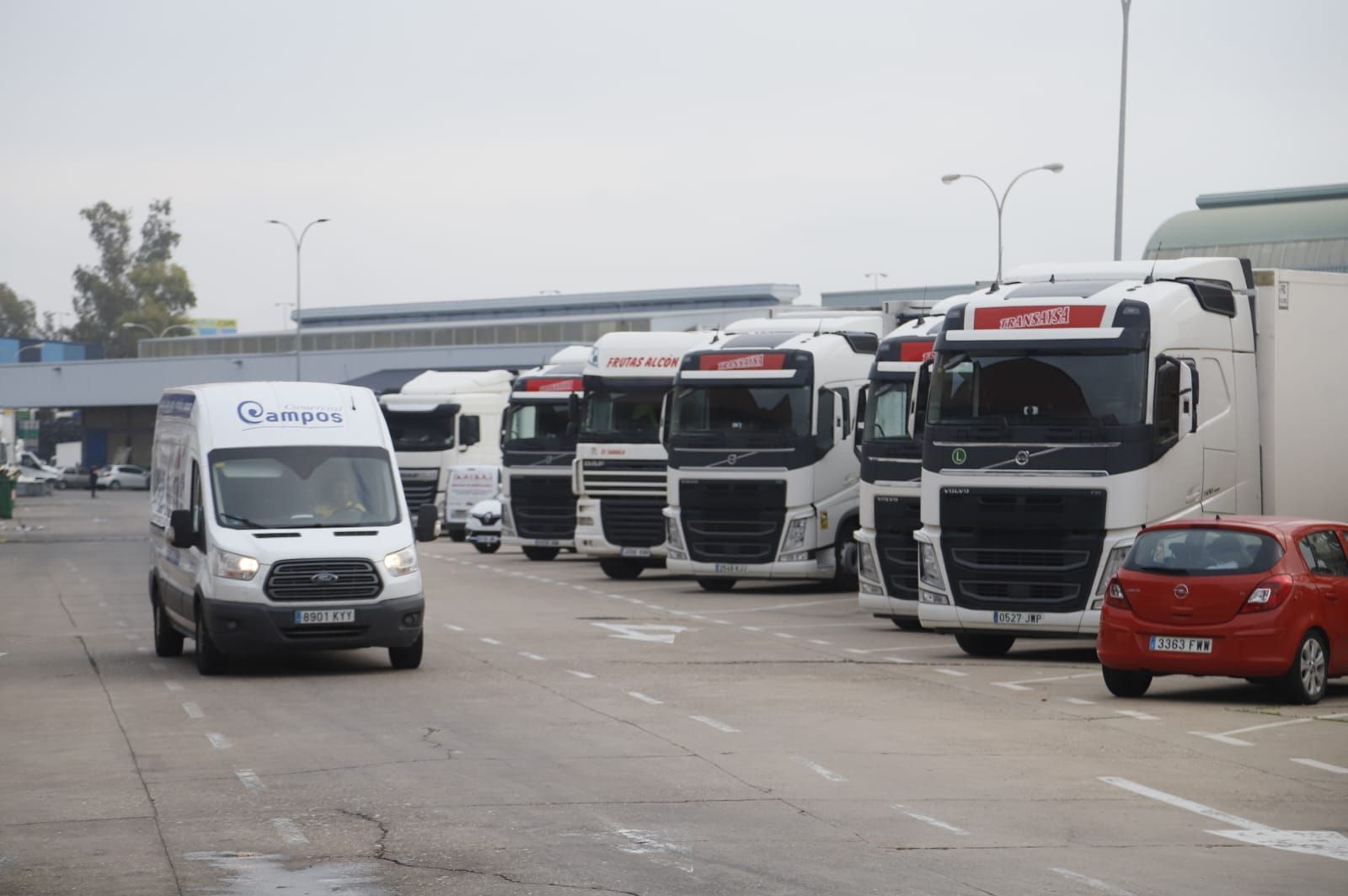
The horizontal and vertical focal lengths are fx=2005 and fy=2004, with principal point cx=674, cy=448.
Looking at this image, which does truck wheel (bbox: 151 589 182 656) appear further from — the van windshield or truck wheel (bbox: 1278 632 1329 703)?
truck wheel (bbox: 1278 632 1329 703)

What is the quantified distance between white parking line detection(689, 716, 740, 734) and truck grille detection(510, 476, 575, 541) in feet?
73.8

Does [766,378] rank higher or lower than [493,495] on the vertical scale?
higher

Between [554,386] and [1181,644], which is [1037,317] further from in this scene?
[554,386]

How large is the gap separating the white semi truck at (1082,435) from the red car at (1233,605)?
2510mm

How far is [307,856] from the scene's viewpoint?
945 centimetres

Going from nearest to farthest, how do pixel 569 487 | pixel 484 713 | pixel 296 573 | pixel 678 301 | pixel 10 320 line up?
pixel 484 713 < pixel 296 573 < pixel 569 487 < pixel 678 301 < pixel 10 320

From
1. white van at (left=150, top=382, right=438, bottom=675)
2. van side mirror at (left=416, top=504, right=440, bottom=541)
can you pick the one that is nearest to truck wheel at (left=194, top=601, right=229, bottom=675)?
white van at (left=150, top=382, right=438, bottom=675)

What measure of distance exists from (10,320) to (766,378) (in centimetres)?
15139

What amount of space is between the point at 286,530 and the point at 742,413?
11493mm

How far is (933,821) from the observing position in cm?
1053

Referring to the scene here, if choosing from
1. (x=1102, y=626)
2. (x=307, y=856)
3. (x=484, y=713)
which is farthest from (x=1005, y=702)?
(x=307, y=856)

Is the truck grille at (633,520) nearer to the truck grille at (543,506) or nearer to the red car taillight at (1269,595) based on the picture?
the truck grille at (543,506)

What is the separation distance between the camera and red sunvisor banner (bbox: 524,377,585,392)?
126ft

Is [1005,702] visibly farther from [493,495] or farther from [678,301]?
[678,301]
